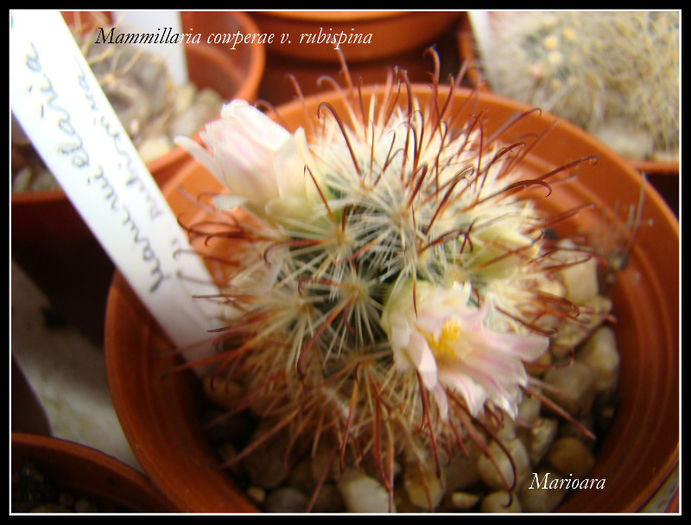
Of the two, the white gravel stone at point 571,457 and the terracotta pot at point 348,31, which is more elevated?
the terracotta pot at point 348,31

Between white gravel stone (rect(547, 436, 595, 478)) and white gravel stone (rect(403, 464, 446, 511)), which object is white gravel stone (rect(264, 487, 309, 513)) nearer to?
white gravel stone (rect(403, 464, 446, 511))

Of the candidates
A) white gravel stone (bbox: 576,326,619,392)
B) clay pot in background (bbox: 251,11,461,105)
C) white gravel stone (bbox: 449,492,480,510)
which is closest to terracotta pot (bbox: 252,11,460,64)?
clay pot in background (bbox: 251,11,461,105)

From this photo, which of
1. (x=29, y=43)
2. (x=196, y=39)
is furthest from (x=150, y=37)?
(x=29, y=43)

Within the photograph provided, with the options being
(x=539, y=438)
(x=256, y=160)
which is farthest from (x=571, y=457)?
(x=256, y=160)

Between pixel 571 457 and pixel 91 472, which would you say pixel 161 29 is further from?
pixel 571 457

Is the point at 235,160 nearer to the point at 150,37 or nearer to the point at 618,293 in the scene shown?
the point at 150,37

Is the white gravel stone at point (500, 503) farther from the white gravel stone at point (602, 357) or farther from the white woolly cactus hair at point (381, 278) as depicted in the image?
the white gravel stone at point (602, 357)

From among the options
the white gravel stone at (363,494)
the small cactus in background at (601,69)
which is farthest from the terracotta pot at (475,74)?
the white gravel stone at (363,494)
